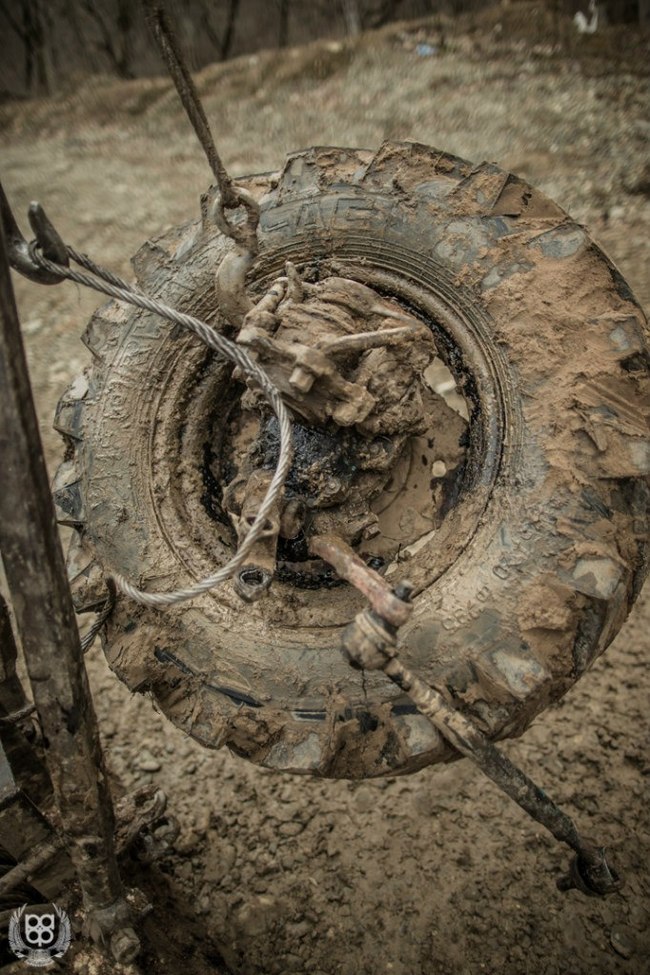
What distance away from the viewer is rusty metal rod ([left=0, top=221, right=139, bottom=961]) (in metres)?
1.37

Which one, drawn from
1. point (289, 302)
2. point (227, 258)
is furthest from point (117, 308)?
point (289, 302)

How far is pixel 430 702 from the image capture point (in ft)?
4.88

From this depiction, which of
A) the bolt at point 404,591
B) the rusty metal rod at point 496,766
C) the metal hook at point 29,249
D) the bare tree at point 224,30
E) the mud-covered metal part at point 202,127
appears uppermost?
the bare tree at point 224,30

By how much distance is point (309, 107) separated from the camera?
5.11 m

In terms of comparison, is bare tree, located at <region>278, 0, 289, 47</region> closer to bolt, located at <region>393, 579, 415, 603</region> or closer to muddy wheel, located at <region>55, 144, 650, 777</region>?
muddy wheel, located at <region>55, 144, 650, 777</region>

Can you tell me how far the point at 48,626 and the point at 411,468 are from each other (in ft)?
3.36

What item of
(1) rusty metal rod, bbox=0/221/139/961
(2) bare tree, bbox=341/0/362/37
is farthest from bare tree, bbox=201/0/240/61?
(1) rusty metal rod, bbox=0/221/139/961

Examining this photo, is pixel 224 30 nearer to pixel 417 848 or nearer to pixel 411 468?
pixel 411 468

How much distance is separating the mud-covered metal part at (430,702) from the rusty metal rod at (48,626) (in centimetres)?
56

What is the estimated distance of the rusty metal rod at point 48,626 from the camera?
4.48ft

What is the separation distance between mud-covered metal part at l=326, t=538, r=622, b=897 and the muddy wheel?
0.43ft

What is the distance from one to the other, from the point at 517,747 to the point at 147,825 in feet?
3.91

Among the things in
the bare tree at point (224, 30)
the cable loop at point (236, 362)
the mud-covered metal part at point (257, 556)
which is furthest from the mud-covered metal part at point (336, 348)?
the bare tree at point (224, 30)

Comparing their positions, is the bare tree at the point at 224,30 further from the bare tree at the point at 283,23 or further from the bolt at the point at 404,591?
the bolt at the point at 404,591
